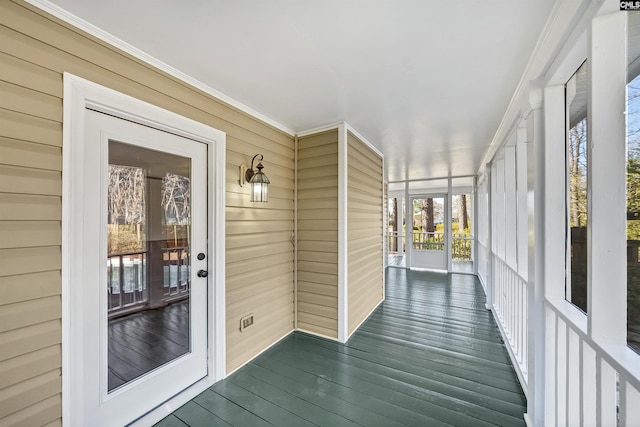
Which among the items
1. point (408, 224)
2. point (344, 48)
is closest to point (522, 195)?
point (344, 48)

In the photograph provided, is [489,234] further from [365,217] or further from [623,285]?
[623,285]

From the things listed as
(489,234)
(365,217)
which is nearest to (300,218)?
(365,217)

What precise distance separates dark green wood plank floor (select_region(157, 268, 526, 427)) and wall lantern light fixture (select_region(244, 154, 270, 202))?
1.64 m

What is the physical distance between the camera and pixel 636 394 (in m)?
0.88

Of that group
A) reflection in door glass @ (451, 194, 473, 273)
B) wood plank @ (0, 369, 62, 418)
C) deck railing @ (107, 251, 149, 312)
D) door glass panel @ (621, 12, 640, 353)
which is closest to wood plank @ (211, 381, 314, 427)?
deck railing @ (107, 251, 149, 312)

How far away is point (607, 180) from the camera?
100cm

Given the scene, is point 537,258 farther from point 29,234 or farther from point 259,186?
point 29,234

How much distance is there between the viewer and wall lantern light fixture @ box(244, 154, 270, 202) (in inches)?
99.8

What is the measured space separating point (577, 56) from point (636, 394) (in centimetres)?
149

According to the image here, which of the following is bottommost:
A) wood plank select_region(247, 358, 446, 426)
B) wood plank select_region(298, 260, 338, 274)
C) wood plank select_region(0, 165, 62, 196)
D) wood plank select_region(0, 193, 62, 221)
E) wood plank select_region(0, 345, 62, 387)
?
wood plank select_region(247, 358, 446, 426)

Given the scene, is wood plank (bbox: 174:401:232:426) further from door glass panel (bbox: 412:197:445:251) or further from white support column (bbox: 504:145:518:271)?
door glass panel (bbox: 412:197:445:251)

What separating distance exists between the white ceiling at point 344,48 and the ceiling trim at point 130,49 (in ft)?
0.10

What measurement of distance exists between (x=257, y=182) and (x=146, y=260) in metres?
1.13

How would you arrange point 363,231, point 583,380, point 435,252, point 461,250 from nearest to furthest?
point 583,380
point 363,231
point 435,252
point 461,250
